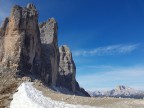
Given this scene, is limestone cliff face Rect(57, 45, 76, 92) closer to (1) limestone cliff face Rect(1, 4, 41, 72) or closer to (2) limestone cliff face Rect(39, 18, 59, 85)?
(2) limestone cliff face Rect(39, 18, 59, 85)

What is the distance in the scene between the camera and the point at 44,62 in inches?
4872

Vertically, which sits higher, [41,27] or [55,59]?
[41,27]

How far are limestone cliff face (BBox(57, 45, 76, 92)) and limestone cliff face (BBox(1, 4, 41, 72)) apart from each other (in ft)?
180

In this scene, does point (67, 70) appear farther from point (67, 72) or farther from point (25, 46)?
point (25, 46)

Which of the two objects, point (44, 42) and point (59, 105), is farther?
point (44, 42)

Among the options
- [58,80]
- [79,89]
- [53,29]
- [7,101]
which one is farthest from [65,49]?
[7,101]

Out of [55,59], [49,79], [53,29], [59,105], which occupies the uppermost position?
[53,29]

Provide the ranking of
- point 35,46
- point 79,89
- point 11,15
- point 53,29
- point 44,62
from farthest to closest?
1. point 79,89
2. point 53,29
3. point 44,62
4. point 35,46
5. point 11,15

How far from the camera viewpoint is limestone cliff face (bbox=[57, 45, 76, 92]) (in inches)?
6267

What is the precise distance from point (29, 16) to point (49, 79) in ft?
115

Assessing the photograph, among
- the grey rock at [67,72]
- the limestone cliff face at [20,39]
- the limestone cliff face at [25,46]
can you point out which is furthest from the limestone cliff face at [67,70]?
the limestone cliff face at [20,39]

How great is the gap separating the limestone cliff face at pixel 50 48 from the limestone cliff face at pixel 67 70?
18631 millimetres

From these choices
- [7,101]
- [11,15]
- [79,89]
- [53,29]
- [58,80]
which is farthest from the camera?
[79,89]

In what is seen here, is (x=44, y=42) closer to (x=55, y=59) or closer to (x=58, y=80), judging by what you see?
(x=55, y=59)
